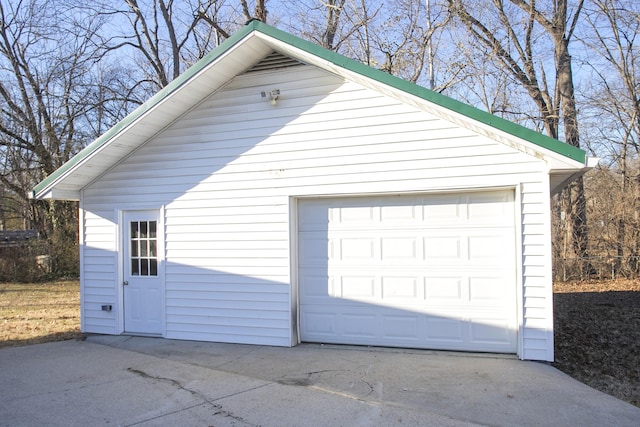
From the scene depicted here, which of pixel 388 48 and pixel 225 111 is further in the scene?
pixel 388 48

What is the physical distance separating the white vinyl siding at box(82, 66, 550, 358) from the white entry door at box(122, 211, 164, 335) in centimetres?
24

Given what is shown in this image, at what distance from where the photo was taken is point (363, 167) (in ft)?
22.7

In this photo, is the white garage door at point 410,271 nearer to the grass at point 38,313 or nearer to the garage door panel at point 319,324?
the garage door panel at point 319,324

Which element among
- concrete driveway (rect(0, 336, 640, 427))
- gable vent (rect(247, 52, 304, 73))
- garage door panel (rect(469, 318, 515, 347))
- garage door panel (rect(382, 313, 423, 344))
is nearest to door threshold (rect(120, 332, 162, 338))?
concrete driveway (rect(0, 336, 640, 427))

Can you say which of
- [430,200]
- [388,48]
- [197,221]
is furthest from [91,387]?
[388,48]

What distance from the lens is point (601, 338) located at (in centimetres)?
804

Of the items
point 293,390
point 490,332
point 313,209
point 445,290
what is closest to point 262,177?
point 313,209

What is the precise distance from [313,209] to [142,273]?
336cm

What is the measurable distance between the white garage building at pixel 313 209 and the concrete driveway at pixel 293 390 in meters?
0.61

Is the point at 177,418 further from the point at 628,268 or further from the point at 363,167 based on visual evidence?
the point at 628,268

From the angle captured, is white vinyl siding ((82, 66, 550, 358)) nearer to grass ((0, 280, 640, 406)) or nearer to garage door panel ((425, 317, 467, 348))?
garage door panel ((425, 317, 467, 348))

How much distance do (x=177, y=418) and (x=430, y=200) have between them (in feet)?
14.2

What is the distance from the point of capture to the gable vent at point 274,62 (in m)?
7.35

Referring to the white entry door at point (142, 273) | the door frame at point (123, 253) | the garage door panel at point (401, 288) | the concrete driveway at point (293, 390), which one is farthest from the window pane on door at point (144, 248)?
the garage door panel at point (401, 288)
